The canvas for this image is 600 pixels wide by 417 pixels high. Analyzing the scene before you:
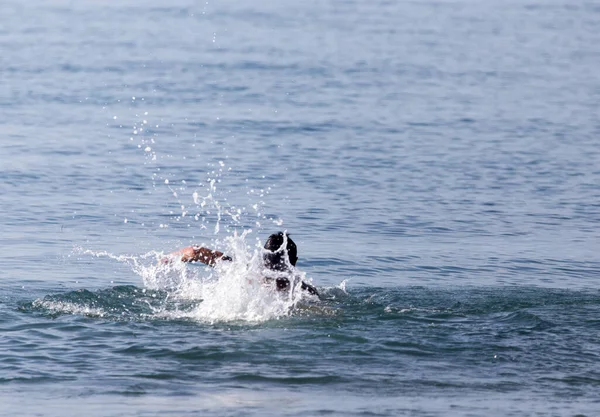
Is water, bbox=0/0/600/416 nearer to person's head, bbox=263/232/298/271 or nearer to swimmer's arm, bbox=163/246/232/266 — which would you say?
person's head, bbox=263/232/298/271

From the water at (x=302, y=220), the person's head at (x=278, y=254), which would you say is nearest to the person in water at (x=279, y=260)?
the person's head at (x=278, y=254)

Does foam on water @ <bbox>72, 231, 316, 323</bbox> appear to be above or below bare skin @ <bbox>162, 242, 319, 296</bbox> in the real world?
below

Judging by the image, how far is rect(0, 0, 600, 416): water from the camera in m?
10.3

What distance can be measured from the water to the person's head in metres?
0.25

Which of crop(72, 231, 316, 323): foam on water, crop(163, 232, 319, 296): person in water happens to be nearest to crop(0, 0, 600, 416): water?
crop(72, 231, 316, 323): foam on water

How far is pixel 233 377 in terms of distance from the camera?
10.2 meters

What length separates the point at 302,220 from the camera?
17.5m

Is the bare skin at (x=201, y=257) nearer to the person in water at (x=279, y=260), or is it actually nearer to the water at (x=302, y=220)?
the person in water at (x=279, y=260)

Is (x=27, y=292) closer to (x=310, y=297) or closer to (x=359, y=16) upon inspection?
(x=310, y=297)

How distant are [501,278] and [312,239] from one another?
2.89m

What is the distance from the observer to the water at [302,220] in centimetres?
1028

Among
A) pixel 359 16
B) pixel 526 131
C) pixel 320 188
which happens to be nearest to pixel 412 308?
pixel 320 188

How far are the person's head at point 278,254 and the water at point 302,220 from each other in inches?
9.9

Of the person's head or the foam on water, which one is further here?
the person's head
